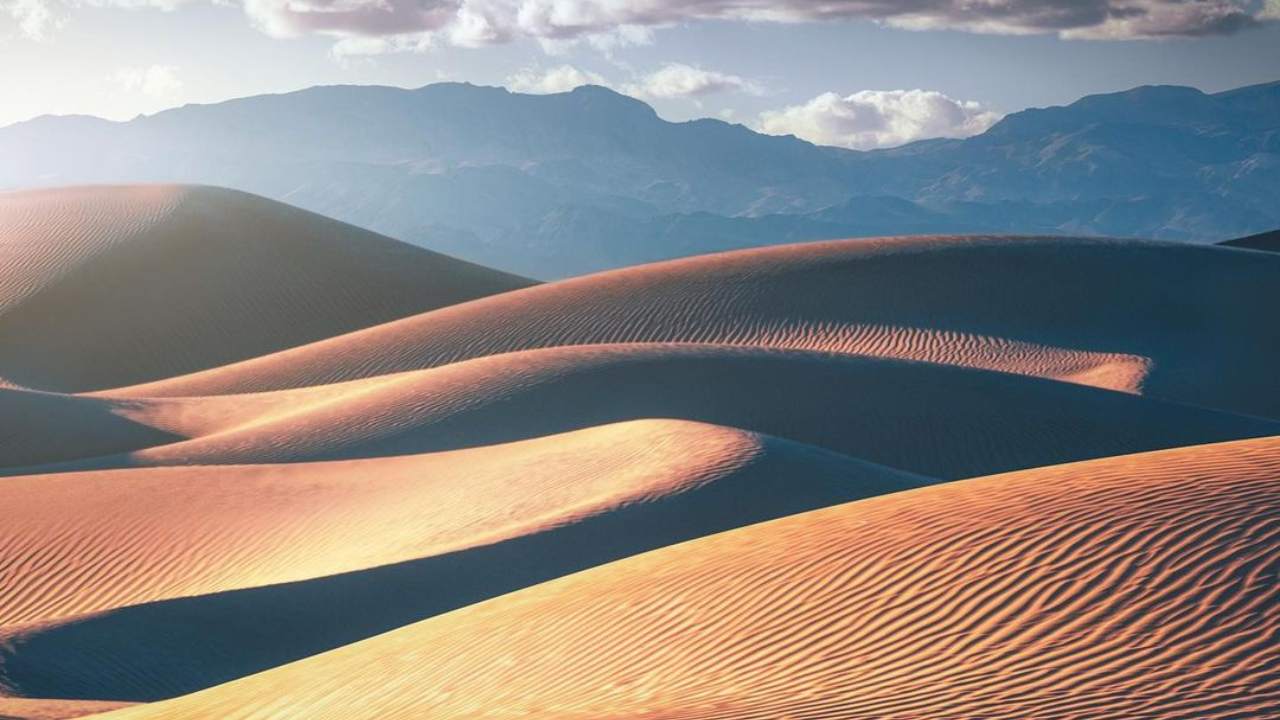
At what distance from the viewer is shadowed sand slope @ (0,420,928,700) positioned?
1207 centimetres

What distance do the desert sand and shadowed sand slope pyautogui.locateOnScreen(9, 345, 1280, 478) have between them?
0.31 ft

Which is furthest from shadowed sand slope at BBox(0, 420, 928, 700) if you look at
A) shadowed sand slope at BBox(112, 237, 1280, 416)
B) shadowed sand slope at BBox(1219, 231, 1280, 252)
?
shadowed sand slope at BBox(1219, 231, 1280, 252)

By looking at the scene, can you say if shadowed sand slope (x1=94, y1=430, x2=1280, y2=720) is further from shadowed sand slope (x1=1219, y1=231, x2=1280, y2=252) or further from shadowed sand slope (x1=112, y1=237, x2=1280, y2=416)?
shadowed sand slope (x1=1219, y1=231, x2=1280, y2=252)

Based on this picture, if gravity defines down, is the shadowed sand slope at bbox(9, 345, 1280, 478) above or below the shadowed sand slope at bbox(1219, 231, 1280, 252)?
below

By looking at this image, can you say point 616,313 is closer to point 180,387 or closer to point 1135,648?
point 180,387

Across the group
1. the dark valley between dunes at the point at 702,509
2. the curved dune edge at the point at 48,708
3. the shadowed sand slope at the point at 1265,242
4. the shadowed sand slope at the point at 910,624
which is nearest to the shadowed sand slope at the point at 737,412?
the dark valley between dunes at the point at 702,509

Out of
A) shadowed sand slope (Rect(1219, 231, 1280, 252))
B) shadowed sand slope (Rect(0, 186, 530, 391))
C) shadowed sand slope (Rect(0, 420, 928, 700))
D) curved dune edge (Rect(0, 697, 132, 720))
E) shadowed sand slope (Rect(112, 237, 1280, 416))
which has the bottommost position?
curved dune edge (Rect(0, 697, 132, 720))

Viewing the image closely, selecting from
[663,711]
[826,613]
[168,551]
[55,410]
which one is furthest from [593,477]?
[55,410]

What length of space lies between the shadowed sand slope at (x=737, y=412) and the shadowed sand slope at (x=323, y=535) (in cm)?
276

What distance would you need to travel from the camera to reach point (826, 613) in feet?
26.1

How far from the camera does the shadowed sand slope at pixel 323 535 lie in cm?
1207

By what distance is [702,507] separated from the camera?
48.8 feet

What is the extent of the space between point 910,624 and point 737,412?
16.1m

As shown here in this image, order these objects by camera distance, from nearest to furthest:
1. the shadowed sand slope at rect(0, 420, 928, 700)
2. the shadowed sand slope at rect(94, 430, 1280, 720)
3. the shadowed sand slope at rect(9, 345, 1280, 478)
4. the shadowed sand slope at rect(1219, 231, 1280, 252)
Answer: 1. the shadowed sand slope at rect(94, 430, 1280, 720)
2. the shadowed sand slope at rect(0, 420, 928, 700)
3. the shadowed sand slope at rect(9, 345, 1280, 478)
4. the shadowed sand slope at rect(1219, 231, 1280, 252)
